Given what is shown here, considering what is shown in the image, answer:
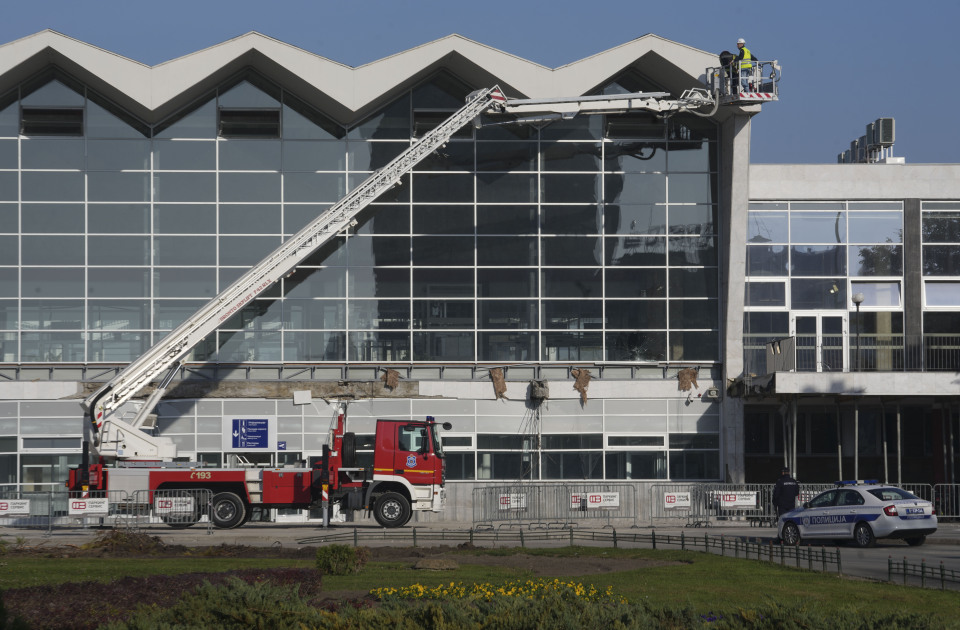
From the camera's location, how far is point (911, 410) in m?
39.5

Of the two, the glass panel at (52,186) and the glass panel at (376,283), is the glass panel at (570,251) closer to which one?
the glass panel at (376,283)

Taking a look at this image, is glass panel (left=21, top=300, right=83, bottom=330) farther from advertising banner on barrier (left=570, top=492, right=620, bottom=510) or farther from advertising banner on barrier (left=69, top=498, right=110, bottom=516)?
advertising banner on barrier (left=570, top=492, right=620, bottom=510)

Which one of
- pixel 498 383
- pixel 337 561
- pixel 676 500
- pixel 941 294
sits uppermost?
pixel 941 294

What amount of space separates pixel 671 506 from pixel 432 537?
9301mm

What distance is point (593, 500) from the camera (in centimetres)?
3259

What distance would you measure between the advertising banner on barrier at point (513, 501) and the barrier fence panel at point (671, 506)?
384 centimetres

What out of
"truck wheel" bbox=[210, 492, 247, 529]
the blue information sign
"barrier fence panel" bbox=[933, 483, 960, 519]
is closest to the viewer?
"truck wheel" bbox=[210, 492, 247, 529]

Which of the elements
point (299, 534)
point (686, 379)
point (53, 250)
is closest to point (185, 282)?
point (53, 250)

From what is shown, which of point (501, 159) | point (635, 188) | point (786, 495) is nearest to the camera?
point (786, 495)

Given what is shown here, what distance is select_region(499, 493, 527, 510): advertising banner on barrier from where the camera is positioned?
1283 inches

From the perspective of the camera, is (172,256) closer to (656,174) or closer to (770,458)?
(656,174)

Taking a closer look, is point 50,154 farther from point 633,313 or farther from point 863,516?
point 863,516

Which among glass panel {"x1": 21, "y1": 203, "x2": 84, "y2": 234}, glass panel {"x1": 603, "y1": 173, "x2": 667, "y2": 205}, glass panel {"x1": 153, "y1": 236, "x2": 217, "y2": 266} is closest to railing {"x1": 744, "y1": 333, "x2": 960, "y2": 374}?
glass panel {"x1": 603, "y1": 173, "x2": 667, "y2": 205}

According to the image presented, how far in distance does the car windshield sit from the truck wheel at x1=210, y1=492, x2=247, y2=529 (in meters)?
15.9
